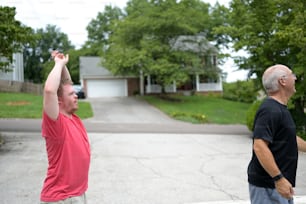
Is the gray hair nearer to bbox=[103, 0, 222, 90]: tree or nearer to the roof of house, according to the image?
bbox=[103, 0, 222, 90]: tree

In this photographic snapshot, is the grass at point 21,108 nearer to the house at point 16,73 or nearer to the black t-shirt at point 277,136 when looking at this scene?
the house at point 16,73

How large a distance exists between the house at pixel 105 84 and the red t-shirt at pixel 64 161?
3423 cm

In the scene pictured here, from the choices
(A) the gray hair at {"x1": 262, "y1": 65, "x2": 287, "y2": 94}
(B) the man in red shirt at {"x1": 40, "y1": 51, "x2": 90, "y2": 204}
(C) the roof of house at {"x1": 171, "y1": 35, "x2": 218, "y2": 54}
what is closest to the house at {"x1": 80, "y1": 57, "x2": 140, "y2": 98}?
(C) the roof of house at {"x1": 171, "y1": 35, "x2": 218, "y2": 54}

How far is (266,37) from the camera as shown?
13.9 m

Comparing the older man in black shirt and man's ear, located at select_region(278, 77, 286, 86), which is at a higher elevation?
man's ear, located at select_region(278, 77, 286, 86)

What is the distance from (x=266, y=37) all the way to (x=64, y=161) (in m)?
12.6

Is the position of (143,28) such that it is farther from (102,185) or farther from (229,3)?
(102,185)

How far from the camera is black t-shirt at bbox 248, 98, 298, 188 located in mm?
2730

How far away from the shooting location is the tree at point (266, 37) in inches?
497

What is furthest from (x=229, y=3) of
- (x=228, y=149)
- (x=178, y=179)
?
(x=178, y=179)

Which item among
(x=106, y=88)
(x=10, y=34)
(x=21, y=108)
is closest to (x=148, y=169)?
(x=10, y=34)

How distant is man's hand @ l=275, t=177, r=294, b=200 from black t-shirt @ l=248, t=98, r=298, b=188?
4.1 inches

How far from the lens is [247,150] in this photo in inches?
413

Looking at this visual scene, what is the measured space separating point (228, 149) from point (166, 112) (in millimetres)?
13179
